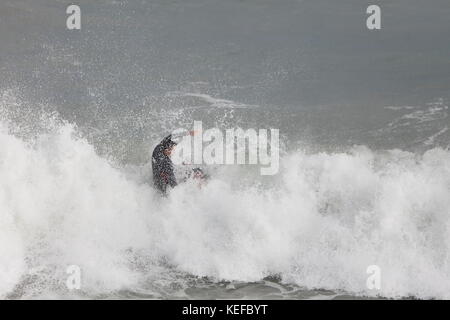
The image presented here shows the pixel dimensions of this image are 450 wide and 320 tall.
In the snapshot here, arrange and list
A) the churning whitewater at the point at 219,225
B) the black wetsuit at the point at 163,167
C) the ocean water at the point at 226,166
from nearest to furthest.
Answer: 1. the churning whitewater at the point at 219,225
2. the ocean water at the point at 226,166
3. the black wetsuit at the point at 163,167

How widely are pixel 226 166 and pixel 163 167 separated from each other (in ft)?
8.36

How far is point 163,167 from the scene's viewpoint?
12.0m

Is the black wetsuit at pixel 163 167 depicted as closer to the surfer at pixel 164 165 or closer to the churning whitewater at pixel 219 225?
the surfer at pixel 164 165

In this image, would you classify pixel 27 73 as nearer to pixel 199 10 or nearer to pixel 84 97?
pixel 84 97

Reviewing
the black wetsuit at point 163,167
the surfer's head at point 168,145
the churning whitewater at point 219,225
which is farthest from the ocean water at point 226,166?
the surfer's head at point 168,145

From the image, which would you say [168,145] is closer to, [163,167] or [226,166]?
[163,167]

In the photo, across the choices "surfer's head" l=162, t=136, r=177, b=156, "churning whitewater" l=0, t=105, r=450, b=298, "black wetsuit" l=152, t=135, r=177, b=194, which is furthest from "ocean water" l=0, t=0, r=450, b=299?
"surfer's head" l=162, t=136, r=177, b=156

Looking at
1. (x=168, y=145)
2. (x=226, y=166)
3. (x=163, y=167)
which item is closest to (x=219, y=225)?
(x=163, y=167)

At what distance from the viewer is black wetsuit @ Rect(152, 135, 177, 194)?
39.1ft

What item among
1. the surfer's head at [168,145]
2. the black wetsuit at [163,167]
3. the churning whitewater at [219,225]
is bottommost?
the churning whitewater at [219,225]

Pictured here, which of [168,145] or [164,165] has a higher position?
[168,145]

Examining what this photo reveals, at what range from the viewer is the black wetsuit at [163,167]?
11.9 metres

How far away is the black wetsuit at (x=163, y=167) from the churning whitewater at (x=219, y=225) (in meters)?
0.21

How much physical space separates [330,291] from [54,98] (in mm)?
11333
